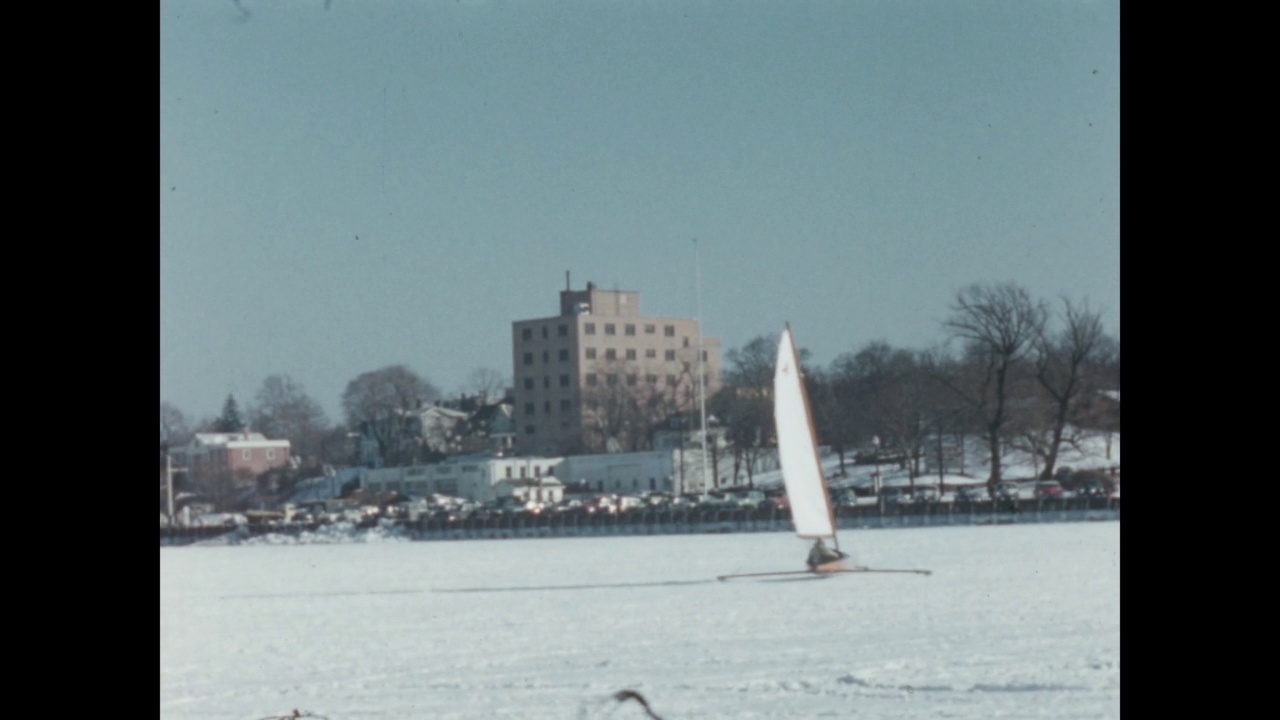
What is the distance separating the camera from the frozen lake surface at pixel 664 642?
26.8 ft

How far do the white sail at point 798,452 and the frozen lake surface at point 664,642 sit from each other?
4.34 ft

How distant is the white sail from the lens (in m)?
20.8

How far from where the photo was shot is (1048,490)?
1820 inches

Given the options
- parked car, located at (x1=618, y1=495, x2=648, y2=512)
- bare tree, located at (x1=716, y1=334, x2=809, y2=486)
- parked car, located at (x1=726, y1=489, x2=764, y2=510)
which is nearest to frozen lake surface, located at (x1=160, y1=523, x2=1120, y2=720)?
parked car, located at (x1=726, y1=489, x2=764, y2=510)

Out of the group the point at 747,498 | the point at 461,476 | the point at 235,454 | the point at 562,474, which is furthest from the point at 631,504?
the point at 235,454

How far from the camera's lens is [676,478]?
232 feet

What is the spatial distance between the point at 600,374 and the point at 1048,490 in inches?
1366

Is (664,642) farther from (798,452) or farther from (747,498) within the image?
(747,498)

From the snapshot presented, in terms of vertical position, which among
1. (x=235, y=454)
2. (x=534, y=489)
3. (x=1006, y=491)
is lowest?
(x=534, y=489)

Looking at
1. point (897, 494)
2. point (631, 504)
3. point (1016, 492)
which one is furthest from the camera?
point (631, 504)

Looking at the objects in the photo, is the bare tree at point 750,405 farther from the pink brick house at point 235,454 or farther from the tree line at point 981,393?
the pink brick house at point 235,454
